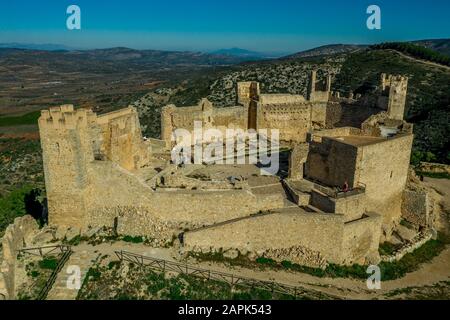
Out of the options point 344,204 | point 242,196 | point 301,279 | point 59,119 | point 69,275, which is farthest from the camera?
point 242,196

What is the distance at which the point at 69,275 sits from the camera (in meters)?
17.1

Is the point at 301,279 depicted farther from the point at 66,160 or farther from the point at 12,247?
the point at 12,247

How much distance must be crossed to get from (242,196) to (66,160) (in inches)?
325

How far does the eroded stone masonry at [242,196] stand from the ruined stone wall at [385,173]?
6 cm

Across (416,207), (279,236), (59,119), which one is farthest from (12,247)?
(416,207)

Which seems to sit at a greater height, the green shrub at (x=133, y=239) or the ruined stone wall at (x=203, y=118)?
the ruined stone wall at (x=203, y=118)

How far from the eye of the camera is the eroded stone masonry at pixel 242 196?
A: 1909cm

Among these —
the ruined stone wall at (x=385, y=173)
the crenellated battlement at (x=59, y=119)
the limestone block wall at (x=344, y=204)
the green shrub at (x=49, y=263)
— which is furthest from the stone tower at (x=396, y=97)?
the green shrub at (x=49, y=263)

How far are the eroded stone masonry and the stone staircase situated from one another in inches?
77.9

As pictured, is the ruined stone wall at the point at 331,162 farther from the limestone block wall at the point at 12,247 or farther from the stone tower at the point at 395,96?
the limestone block wall at the point at 12,247

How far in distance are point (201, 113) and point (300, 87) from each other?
40.7m

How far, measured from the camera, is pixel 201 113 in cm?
3006
